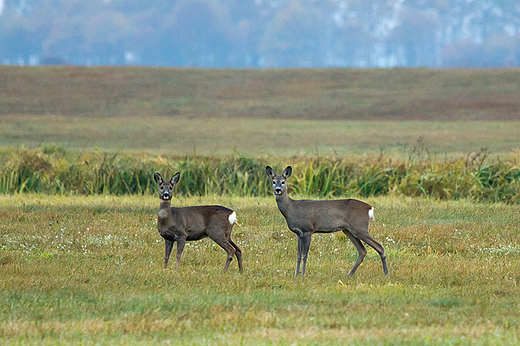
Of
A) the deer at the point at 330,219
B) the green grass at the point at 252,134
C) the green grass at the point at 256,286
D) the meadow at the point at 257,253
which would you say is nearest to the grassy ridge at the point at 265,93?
the green grass at the point at 252,134

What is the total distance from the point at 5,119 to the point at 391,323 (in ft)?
151

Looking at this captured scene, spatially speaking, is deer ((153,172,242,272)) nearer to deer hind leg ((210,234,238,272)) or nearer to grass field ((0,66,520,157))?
deer hind leg ((210,234,238,272))

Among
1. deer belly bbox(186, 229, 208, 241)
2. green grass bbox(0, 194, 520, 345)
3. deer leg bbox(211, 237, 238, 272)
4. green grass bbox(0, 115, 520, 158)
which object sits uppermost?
green grass bbox(0, 115, 520, 158)

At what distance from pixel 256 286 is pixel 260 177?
1238cm

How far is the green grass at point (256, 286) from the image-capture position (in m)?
7.47

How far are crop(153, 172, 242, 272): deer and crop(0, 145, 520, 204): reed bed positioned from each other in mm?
9547

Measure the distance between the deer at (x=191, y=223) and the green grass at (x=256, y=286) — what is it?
0.40 m

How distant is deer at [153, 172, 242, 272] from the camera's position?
1069cm

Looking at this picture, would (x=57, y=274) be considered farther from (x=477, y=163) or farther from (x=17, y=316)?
(x=477, y=163)

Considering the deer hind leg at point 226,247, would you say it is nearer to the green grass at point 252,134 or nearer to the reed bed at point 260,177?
the reed bed at point 260,177

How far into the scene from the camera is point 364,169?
21.9 m

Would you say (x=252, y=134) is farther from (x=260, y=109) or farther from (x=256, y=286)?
(x=256, y=286)

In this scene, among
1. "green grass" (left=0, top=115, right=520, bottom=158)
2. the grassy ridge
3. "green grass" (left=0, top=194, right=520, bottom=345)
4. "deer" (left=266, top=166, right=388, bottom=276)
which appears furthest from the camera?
the grassy ridge

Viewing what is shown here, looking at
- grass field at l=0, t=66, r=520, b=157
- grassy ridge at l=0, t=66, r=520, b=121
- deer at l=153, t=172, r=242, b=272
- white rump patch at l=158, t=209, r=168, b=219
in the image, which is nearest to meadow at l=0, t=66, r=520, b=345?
deer at l=153, t=172, r=242, b=272
